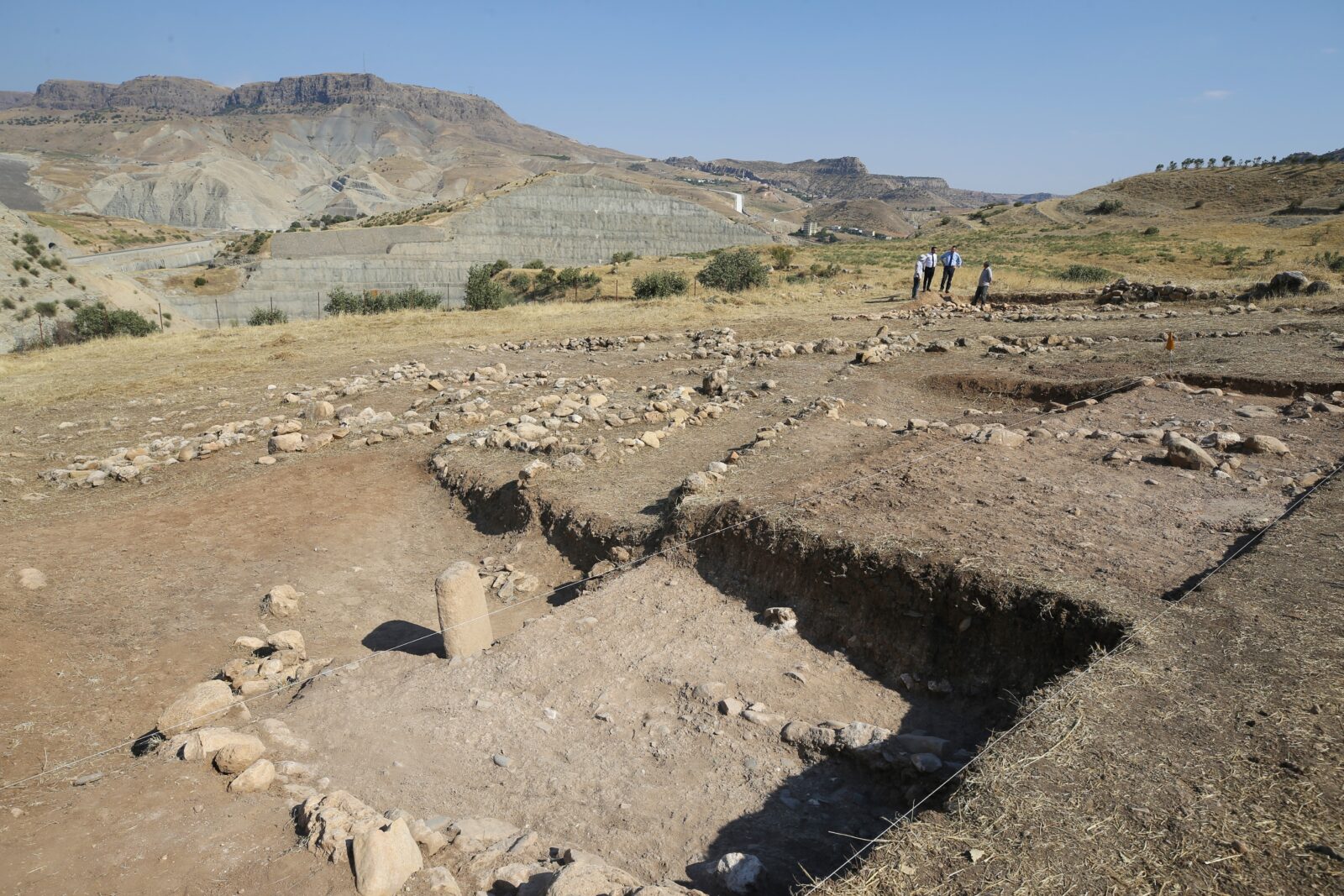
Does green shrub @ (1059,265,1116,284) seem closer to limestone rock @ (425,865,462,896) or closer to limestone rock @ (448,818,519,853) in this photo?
limestone rock @ (448,818,519,853)

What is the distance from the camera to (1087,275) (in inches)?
1079

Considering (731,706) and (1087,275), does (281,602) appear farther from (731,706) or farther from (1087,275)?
(1087,275)

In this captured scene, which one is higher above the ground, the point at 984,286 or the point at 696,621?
the point at 984,286

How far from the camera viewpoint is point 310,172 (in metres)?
152

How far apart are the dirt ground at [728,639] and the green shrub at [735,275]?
19379mm

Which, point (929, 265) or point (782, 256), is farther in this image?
point (782, 256)

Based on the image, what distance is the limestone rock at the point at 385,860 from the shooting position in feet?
11.4

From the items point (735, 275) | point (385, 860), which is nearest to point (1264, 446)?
point (385, 860)

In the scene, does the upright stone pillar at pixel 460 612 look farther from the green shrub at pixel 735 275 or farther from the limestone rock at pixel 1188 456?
the green shrub at pixel 735 275

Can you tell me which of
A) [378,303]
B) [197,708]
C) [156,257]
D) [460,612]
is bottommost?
[197,708]

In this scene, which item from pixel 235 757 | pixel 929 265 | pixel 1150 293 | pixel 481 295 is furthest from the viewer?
pixel 481 295

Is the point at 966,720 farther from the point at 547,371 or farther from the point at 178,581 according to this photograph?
the point at 547,371

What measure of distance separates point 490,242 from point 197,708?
51407 mm

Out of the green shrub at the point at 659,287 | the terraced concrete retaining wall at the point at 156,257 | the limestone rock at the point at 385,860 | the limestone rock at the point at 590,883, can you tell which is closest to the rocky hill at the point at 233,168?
the terraced concrete retaining wall at the point at 156,257
